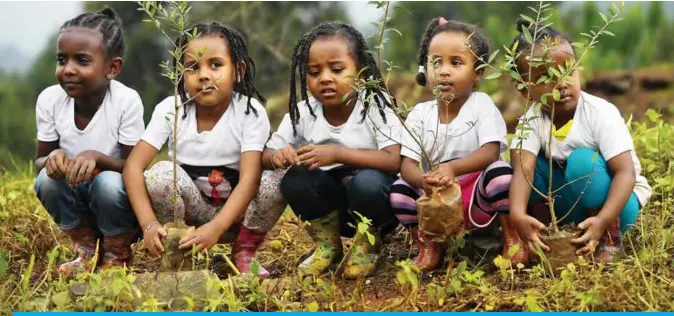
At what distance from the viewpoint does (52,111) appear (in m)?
3.87

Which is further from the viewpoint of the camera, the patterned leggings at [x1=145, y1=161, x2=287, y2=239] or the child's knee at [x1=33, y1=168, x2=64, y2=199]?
the child's knee at [x1=33, y1=168, x2=64, y2=199]

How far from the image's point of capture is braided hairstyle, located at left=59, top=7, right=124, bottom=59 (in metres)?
3.79

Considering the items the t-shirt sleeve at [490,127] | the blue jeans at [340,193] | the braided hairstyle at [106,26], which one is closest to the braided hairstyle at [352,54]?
the blue jeans at [340,193]

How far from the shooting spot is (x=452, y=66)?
3.57 meters

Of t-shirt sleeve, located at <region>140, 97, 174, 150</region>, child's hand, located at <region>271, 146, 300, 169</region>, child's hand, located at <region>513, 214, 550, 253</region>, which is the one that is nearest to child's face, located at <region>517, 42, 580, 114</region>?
child's hand, located at <region>513, 214, 550, 253</region>

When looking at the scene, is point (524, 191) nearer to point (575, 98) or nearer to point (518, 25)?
point (575, 98)

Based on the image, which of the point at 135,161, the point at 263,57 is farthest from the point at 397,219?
the point at 263,57

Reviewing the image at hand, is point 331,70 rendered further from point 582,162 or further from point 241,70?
point 582,162

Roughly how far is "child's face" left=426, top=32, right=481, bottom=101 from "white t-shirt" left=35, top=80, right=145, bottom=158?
126 centimetres

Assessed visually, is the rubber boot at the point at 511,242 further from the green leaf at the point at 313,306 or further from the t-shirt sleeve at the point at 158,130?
the t-shirt sleeve at the point at 158,130

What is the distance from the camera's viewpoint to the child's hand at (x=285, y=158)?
345 centimetres

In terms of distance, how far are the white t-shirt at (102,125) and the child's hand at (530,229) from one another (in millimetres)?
1617

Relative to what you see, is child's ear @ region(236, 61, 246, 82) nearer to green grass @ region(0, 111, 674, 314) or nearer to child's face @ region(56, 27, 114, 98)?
child's face @ region(56, 27, 114, 98)

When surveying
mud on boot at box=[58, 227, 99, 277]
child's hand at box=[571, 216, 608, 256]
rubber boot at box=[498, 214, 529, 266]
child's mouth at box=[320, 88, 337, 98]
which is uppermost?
child's mouth at box=[320, 88, 337, 98]
